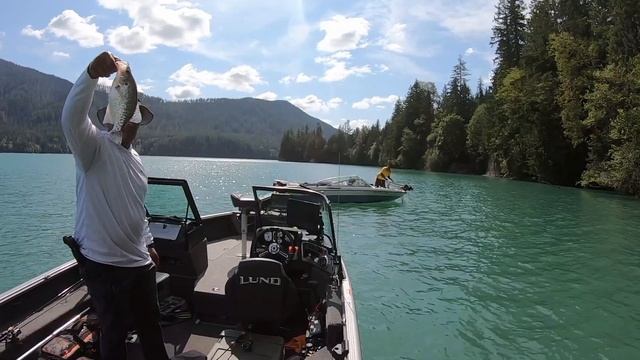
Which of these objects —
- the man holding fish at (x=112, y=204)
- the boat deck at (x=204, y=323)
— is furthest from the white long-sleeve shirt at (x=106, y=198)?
the boat deck at (x=204, y=323)

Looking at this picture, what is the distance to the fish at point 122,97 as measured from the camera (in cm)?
293

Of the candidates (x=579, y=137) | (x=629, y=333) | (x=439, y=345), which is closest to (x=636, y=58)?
(x=579, y=137)

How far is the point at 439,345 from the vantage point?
26.1 ft

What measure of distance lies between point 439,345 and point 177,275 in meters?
4.80

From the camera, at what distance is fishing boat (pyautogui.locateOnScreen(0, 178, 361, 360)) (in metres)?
4.63

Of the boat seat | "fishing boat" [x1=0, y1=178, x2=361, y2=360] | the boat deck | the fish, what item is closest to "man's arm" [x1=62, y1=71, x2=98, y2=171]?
the fish

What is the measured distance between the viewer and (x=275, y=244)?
591 cm

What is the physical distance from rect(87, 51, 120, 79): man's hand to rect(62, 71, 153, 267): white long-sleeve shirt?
308 millimetres

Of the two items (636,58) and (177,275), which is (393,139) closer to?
(636,58)

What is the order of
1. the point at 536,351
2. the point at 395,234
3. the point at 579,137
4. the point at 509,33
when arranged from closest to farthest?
1. the point at 536,351
2. the point at 395,234
3. the point at 579,137
4. the point at 509,33

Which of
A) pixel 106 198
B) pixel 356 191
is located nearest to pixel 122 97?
pixel 106 198

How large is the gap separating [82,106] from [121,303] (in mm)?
1481

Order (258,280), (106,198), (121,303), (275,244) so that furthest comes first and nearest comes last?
(275,244), (258,280), (121,303), (106,198)

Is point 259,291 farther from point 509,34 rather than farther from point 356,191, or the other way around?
point 509,34
